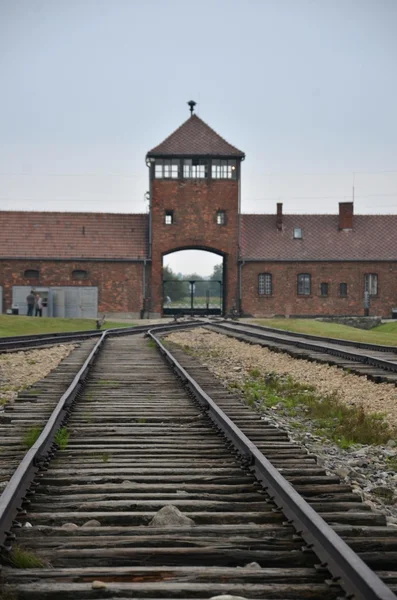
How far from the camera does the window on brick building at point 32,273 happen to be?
45.6m

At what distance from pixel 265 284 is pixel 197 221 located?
5.68 metres

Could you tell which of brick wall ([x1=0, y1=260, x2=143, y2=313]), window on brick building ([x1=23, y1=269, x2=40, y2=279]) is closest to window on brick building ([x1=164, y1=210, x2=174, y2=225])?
brick wall ([x1=0, y1=260, x2=143, y2=313])

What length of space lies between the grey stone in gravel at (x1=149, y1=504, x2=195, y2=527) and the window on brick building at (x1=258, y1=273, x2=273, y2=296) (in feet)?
141

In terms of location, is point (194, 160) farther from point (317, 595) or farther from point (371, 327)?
point (317, 595)

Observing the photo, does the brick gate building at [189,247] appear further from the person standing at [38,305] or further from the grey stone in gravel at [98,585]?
the grey stone in gravel at [98,585]

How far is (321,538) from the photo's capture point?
3574 millimetres

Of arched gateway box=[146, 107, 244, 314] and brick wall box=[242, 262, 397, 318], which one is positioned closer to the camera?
arched gateway box=[146, 107, 244, 314]

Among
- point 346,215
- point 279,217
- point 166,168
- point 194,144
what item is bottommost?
point 279,217

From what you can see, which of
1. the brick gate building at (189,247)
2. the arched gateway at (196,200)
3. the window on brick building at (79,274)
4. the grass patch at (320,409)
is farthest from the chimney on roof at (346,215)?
the grass patch at (320,409)

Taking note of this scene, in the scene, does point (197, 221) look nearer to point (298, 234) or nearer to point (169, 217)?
point (169, 217)

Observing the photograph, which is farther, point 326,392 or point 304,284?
point 304,284

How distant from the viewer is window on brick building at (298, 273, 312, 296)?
157 feet

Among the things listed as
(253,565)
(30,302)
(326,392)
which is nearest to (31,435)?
(253,565)

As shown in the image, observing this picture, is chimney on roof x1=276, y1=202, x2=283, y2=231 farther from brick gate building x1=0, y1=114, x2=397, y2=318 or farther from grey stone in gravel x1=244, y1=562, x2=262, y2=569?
grey stone in gravel x1=244, y1=562, x2=262, y2=569
